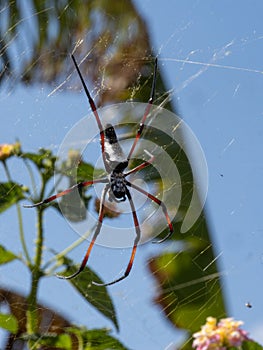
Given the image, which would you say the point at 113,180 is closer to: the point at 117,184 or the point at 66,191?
the point at 117,184

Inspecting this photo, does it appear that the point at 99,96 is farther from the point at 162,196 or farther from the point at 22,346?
the point at 22,346

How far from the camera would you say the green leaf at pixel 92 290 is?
197cm

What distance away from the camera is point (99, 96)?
8.21ft

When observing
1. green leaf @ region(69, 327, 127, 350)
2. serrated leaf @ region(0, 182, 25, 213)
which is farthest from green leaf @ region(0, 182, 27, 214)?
green leaf @ region(69, 327, 127, 350)

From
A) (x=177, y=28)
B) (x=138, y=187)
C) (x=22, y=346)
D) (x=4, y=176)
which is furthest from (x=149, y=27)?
(x=22, y=346)

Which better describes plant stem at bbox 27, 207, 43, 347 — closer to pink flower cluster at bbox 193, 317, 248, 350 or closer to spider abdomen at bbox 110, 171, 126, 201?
spider abdomen at bbox 110, 171, 126, 201

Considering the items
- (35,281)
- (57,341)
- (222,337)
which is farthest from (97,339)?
(222,337)

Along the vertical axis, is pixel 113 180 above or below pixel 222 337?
above

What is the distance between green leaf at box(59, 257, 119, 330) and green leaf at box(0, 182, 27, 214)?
0.85 ft

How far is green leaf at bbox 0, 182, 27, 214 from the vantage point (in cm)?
206

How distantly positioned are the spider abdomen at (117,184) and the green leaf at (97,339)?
1.74 ft

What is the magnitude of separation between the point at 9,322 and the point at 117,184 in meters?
0.62

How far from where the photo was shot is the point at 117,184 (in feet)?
7.10

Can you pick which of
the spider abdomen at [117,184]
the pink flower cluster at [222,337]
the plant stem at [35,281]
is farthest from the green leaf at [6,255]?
the pink flower cluster at [222,337]
